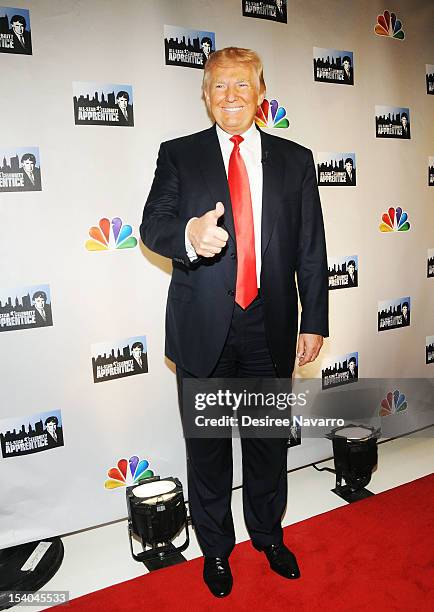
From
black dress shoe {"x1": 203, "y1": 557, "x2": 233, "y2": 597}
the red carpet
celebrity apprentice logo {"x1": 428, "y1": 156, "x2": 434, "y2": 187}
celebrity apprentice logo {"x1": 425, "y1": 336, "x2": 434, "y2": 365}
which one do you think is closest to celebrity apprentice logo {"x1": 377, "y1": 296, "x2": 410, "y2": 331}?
celebrity apprentice logo {"x1": 425, "y1": 336, "x2": 434, "y2": 365}

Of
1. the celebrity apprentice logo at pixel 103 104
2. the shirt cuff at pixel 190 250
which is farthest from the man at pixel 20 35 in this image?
the shirt cuff at pixel 190 250

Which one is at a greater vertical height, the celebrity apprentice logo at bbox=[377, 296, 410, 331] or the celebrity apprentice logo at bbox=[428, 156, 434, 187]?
the celebrity apprentice logo at bbox=[428, 156, 434, 187]

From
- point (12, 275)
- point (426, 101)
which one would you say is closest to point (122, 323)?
point (12, 275)

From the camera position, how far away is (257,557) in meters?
2.04

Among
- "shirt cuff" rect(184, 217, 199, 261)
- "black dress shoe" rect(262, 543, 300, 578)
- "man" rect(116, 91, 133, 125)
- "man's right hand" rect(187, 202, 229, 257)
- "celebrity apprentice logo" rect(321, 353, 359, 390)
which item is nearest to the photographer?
"man's right hand" rect(187, 202, 229, 257)

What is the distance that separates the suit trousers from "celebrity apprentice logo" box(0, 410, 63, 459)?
0.59 metres

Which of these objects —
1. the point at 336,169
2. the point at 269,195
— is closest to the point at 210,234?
the point at 269,195

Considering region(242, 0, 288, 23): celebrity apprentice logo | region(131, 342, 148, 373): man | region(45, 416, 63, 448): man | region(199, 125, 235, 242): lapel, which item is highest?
region(242, 0, 288, 23): celebrity apprentice logo

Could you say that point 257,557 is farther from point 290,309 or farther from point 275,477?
point 290,309

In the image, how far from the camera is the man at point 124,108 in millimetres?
2129

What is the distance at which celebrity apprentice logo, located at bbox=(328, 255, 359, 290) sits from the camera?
2699 millimetres

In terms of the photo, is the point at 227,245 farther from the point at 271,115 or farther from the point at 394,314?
the point at 394,314

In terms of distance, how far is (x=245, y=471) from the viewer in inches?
77.9

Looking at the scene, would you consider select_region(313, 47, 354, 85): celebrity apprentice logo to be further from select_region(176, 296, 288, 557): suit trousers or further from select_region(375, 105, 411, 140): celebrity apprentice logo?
select_region(176, 296, 288, 557): suit trousers
